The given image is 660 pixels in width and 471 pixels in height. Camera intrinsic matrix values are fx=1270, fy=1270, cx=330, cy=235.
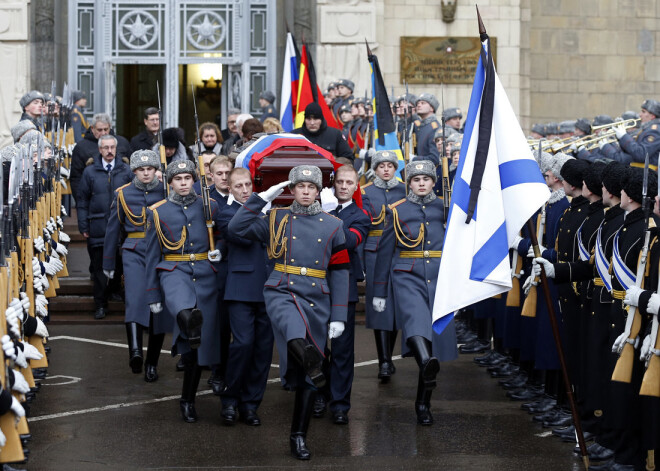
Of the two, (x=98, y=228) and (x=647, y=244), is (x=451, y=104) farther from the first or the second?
(x=647, y=244)

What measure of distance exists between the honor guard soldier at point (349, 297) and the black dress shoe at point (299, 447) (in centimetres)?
101

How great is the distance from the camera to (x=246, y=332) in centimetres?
888

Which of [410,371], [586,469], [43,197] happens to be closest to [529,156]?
[586,469]

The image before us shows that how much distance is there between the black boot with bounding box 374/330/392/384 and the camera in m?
10.5

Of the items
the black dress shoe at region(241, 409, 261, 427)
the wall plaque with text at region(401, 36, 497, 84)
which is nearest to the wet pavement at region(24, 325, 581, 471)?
the black dress shoe at region(241, 409, 261, 427)

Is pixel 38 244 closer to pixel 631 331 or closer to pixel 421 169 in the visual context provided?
pixel 421 169

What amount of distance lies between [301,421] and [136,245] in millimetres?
3414

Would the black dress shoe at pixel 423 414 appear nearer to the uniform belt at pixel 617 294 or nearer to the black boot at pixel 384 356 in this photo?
the black boot at pixel 384 356

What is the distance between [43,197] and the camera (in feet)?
36.0

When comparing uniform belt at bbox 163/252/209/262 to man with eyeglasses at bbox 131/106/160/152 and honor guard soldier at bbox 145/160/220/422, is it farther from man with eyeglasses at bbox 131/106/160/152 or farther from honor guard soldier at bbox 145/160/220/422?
man with eyeglasses at bbox 131/106/160/152

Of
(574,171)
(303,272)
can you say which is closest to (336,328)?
(303,272)

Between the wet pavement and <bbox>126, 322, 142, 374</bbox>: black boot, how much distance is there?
16cm

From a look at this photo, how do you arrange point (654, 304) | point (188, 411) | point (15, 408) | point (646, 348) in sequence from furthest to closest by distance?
point (188, 411) < point (646, 348) < point (654, 304) < point (15, 408)

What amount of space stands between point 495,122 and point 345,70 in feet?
37.0
